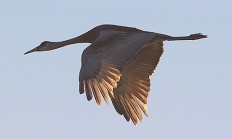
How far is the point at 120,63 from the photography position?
17281 millimetres

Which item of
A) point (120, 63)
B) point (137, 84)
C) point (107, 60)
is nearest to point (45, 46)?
point (137, 84)

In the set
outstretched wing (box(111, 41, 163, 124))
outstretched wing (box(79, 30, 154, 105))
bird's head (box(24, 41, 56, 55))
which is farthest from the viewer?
bird's head (box(24, 41, 56, 55))

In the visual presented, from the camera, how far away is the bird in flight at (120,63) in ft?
55.4

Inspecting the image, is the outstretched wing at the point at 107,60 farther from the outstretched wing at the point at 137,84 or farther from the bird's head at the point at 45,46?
the bird's head at the point at 45,46

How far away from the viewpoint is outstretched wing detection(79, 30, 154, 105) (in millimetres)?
16719

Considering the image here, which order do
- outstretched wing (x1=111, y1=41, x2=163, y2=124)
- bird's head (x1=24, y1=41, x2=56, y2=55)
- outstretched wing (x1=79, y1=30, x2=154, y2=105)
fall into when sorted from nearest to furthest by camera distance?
outstretched wing (x1=79, y1=30, x2=154, y2=105) → outstretched wing (x1=111, y1=41, x2=163, y2=124) → bird's head (x1=24, y1=41, x2=56, y2=55)

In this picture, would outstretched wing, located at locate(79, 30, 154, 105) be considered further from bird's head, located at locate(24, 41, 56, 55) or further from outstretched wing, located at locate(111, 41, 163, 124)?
bird's head, located at locate(24, 41, 56, 55)

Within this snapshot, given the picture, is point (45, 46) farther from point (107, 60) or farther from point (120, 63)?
point (120, 63)

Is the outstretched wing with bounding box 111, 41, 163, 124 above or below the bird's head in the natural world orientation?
below

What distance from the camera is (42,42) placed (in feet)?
72.8

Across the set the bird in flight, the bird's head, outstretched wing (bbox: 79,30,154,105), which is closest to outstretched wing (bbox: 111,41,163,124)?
the bird in flight

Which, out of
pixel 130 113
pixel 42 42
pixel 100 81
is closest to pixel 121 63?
pixel 100 81

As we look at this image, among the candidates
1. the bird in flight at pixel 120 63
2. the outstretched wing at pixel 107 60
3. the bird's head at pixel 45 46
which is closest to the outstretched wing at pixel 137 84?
the bird in flight at pixel 120 63

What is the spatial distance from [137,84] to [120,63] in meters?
2.95
